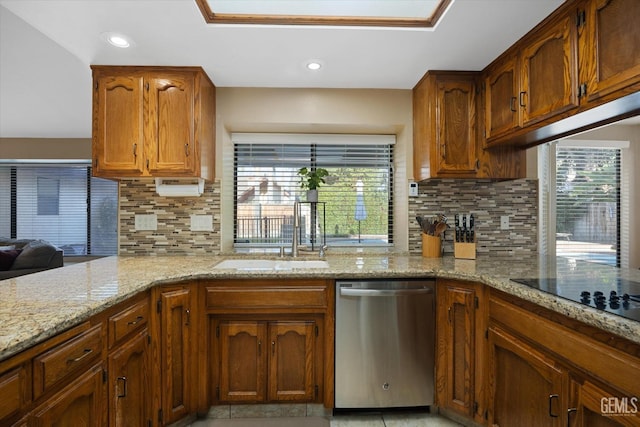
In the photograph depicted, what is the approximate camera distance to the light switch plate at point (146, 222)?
97.2 inches

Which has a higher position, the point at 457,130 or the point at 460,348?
the point at 457,130

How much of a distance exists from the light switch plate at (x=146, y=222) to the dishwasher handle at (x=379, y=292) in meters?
1.56

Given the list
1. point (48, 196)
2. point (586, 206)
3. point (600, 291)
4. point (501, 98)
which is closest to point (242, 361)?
point (600, 291)

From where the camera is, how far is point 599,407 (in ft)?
3.41

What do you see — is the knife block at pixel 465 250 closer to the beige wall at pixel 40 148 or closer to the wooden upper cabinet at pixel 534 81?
the wooden upper cabinet at pixel 534 81

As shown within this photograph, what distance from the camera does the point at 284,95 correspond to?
98.3 inches

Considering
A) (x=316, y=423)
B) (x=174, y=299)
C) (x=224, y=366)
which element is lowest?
(x=316, y=423)

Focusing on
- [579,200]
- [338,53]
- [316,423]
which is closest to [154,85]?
[338,53]

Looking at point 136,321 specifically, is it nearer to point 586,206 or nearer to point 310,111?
point 310,111

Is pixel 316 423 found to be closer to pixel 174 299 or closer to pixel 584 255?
pixel 174 299

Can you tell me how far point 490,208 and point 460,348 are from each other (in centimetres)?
121

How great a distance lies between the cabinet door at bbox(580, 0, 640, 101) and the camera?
123cm

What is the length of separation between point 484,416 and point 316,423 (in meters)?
0.92

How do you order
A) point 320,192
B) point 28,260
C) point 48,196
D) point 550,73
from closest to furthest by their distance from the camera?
point 550,73 < point 320,192 < point 28,260 < point 48,196
